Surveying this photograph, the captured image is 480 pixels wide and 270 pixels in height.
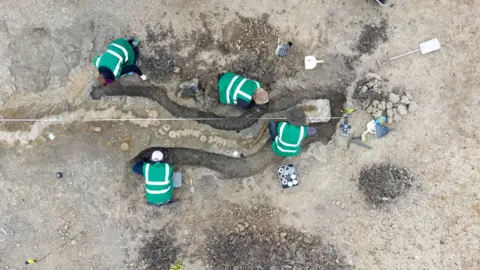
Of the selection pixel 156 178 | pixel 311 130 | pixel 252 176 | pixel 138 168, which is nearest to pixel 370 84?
pixel 311 130

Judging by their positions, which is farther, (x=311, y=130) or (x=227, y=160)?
(x=227, y=160)

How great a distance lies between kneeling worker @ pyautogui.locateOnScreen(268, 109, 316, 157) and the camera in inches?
208

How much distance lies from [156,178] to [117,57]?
196 cm

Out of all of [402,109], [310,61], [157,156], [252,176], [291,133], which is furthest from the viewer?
[252,176]

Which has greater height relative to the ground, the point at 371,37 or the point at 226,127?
the point at 371,37

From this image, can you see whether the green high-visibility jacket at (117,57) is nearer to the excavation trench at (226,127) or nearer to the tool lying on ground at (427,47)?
the excavation trench at (226,127)

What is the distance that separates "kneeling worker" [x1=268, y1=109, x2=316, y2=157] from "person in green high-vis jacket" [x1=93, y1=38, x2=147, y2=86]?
2.47 meters

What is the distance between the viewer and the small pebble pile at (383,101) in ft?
19.2

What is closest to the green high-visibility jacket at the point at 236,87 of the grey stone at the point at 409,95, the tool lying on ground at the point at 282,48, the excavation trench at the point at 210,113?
the excavation trench at the point at 210,113

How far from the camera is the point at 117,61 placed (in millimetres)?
5535

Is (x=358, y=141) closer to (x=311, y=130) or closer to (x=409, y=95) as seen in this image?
(x=311, y=130)

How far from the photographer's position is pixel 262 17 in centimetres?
598

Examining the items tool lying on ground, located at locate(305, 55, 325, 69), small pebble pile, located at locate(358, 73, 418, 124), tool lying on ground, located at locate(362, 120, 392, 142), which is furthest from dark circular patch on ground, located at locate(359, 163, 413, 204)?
tool lying on ground, located at locate(305, 55, 325, 69)

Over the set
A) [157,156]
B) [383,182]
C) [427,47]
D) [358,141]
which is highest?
[427,47]
